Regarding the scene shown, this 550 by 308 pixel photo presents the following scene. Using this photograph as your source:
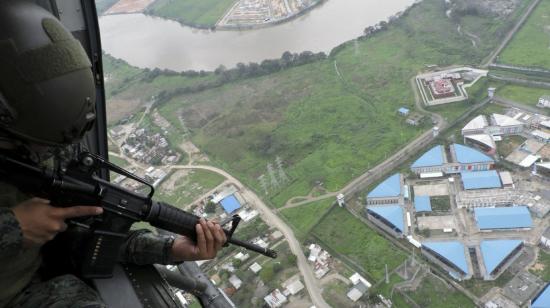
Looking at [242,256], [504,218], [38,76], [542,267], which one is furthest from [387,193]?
[38,76]

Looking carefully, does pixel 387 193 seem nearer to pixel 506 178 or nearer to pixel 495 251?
pixel 495 251

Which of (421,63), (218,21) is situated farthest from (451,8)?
(218,21)

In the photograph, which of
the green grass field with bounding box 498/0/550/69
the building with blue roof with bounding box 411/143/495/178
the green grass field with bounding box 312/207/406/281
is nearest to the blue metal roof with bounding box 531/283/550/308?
the green grass field with bounding box 312/207/406/281

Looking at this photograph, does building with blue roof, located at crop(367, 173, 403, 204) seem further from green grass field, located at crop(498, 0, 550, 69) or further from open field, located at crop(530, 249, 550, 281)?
green grass field, located at crop(498, 0, 550, 69)

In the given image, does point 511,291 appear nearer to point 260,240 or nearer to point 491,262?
point 491,262

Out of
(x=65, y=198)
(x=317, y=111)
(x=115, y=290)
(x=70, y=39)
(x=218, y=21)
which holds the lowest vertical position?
(x=317, y=111)

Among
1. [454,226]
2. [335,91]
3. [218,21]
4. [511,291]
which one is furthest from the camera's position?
[218,21]

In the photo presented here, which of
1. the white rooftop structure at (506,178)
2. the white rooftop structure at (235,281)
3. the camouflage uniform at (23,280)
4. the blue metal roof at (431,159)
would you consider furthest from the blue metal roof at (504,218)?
the camouflage uniform at (23,280)
